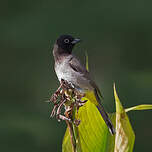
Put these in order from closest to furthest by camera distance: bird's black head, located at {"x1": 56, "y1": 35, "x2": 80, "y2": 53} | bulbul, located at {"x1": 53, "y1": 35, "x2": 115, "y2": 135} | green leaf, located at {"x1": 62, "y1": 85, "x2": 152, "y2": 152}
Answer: green leaf, located at {"x1": 62, "y1": 85, "x2": 152, "y2": 152}
bulbul, located at {"x1": 53, "y1": 35, "x2": 115, "y2": 135}
bird's black head, located at {"x1": 56, "y1": 35, "x2": 80, "y2": 53}

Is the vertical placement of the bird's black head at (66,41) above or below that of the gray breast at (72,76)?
above

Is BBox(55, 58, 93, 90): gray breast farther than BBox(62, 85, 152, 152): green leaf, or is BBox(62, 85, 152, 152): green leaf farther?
BBox(55, 58, 93, 90): gray breast

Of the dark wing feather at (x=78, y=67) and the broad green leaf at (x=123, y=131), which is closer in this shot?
the broad green leaf at (x=123, y=131)

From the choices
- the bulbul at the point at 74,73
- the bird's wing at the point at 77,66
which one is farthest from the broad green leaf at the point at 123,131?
the bird's wing at the point at 77,66

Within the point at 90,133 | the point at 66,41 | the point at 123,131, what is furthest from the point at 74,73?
the point at 123,131

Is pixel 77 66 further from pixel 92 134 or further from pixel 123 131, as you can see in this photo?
pixel 123 131

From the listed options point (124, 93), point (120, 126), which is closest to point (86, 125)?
point (120, 126)

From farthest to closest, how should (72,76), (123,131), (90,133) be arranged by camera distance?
(72,76)
(90,133)
(123,131)

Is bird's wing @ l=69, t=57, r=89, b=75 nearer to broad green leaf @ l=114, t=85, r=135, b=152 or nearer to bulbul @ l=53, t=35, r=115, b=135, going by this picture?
bulbul @ l=53, t=35, r=115, b=135

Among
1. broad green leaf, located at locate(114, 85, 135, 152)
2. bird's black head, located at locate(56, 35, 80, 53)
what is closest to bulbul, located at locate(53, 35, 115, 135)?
bird's black head, located at locate(56, 35, 80, 53)

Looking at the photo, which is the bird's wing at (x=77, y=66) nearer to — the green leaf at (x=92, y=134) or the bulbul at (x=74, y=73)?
the bulbul at (x=74, y=73)
